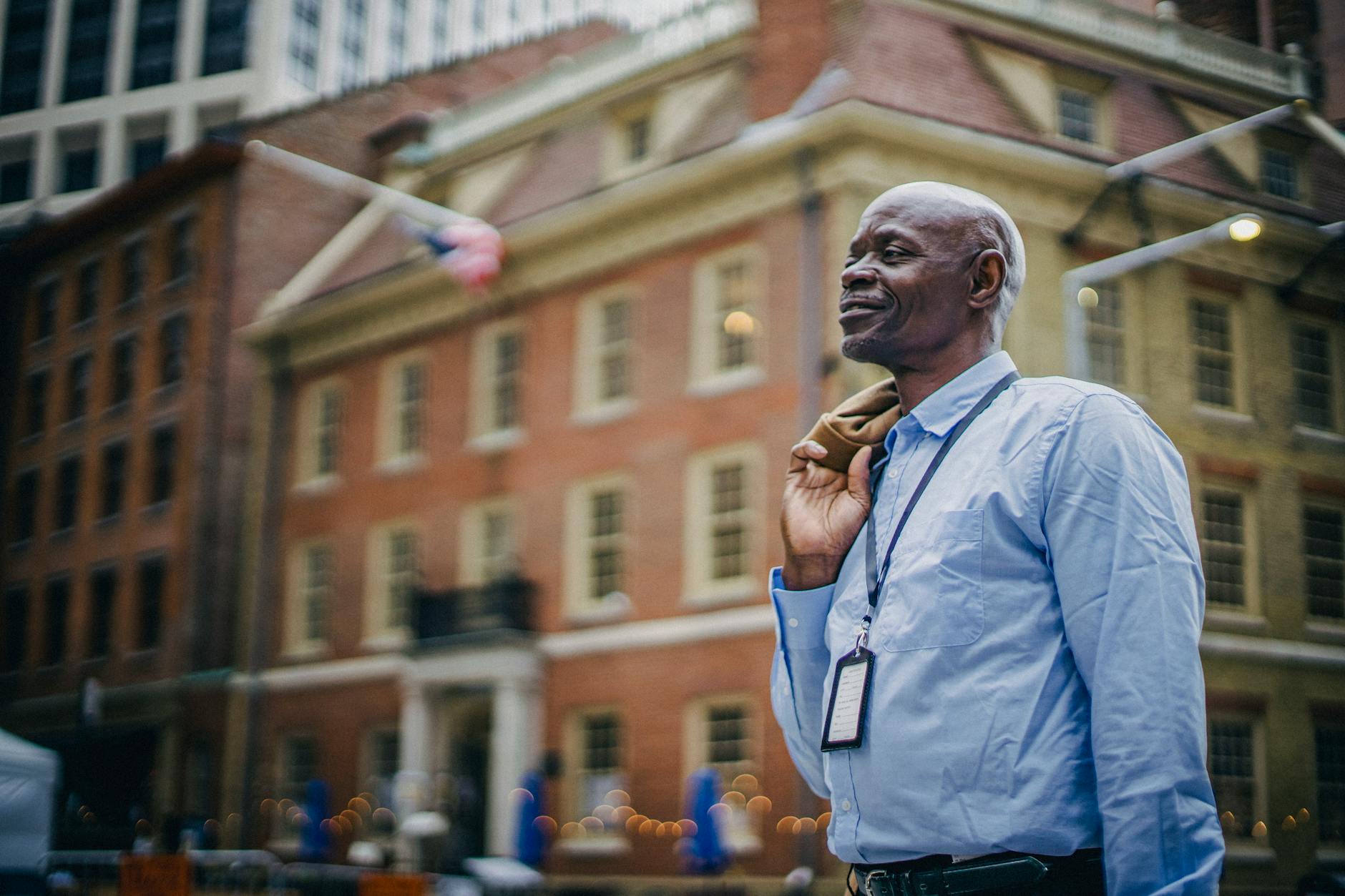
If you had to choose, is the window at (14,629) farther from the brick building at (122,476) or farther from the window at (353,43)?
the window at (353,43)

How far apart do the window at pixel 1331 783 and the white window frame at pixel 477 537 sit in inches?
576

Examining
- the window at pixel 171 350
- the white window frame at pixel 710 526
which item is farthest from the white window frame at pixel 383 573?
the window at pixel 171 350

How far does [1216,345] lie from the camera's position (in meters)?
5.09

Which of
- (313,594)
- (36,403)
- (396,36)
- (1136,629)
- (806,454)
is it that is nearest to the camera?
(1136,629)

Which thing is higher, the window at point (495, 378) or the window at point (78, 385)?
the window at point (495, 378)

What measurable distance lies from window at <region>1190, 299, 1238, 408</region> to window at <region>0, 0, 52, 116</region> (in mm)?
6143

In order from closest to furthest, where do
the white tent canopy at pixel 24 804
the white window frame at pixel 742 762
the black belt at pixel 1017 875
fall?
the black belt at pixel 1017 875, the white tent canopy at pixel 24 804, the white window frame at pixel 742 762

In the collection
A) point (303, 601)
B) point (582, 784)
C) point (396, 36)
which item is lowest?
point (582, 784)

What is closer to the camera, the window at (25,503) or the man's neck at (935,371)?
the man's neck at (935,371)

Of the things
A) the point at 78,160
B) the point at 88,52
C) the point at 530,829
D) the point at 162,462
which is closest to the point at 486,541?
the point at 530,829

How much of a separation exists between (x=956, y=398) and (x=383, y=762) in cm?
1808

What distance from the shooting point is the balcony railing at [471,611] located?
18.1m

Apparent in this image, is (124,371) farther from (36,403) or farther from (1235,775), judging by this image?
(1235,775)

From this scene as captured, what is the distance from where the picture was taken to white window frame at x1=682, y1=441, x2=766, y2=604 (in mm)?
15945
